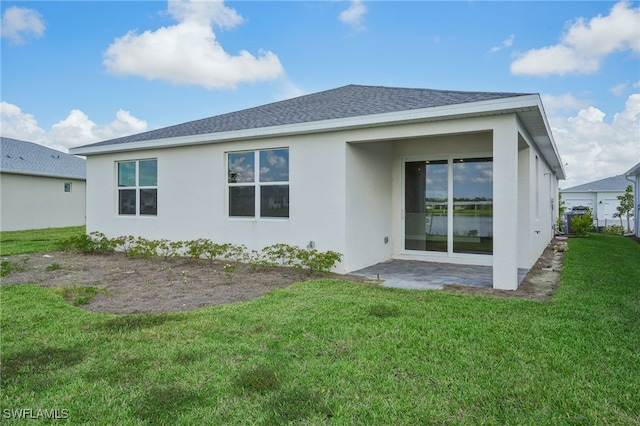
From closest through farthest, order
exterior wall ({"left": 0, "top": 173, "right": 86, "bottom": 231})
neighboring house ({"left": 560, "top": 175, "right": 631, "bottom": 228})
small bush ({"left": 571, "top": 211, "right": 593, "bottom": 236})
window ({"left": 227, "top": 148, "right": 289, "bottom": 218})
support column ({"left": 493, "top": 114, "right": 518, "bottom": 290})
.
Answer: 1. support column ({"left": 493, "top": 114, "right": 518, "bottom": 290})
2. window ({"left": 227, "top": 148, "right": 289, "bottom": 218})
3. small bush ({"left": 571, "top": 211, "right": 593, "bottom": 236})
4. exterior wall ({"left": 0, "top": 173, "right": 86, "bottom": 231})
5. neighboring house ({"left": 560, "top": 175, "right": 631, "bottom": 228})

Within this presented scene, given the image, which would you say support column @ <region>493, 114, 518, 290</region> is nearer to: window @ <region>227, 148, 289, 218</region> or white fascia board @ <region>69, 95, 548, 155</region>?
white fascia board @ <region>69, 95, 548, 155</region>

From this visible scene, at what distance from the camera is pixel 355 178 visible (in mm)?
7668

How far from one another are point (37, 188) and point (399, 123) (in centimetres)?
2082

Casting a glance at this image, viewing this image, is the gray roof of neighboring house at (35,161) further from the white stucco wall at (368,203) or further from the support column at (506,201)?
the support column at (506,201)

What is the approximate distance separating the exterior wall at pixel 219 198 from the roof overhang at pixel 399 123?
0.87 feet

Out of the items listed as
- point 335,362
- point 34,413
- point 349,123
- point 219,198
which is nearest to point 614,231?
point 349,123

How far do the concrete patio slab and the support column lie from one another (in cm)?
47

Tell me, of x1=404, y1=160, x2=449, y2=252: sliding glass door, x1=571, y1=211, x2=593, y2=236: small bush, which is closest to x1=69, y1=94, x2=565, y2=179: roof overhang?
x1=404, y1=160, x2=449, y2=252: sliding glass door

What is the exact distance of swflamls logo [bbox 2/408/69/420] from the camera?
2.41 metres

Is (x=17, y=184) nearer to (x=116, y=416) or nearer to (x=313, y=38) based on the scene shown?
(x=313, y=38)

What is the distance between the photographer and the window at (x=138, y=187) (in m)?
10.2

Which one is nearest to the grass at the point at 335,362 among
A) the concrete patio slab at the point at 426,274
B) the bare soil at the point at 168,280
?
the bare soil at the point at 168,280

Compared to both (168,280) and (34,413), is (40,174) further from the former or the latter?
(34,413)

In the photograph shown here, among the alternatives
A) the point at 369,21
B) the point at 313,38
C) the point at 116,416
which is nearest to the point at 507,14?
the point at 369,21
